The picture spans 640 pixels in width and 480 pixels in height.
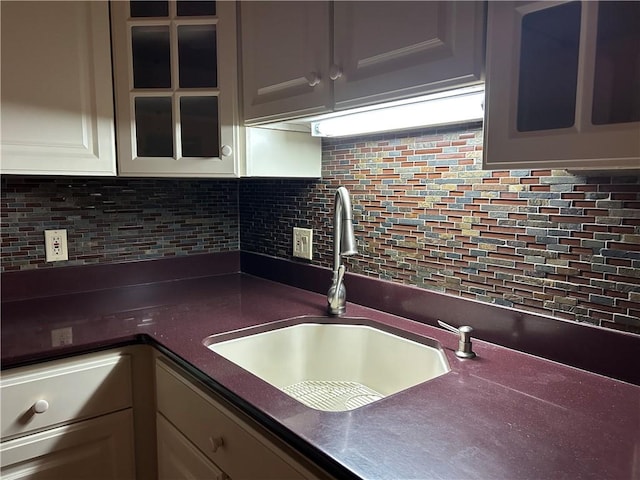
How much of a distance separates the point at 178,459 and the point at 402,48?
3.56 ft

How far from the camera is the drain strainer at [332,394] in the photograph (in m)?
1.18

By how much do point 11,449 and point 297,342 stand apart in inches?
29.1

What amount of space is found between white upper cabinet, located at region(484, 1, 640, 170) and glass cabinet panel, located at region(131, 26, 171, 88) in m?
1.04

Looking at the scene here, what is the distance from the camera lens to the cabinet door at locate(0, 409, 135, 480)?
1109mm

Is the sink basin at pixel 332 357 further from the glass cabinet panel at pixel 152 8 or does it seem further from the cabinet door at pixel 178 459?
the glass cabinet panel at pixel 152 8

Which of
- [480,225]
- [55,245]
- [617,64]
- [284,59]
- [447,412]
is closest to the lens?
[617,64]

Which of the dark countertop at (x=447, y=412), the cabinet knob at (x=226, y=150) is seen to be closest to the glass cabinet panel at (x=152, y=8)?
the cabinet knob at (x=226, y=150)

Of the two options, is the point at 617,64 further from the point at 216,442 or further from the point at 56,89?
the point at 56,89

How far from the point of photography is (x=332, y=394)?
1251 mm

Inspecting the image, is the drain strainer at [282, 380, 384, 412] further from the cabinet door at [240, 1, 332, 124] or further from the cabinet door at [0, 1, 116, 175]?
the cabinet door at [0, 1, 116, 175]

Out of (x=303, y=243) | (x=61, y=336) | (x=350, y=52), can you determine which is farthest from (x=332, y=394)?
(x=350, y=52)

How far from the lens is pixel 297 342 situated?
135cm

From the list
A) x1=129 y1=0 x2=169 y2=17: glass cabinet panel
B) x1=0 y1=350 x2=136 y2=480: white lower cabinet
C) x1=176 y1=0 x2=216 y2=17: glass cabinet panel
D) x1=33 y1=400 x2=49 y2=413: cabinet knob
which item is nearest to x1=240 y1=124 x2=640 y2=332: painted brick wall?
x1=176 y1=0 x2=216 y2=17: glass cabinet panel

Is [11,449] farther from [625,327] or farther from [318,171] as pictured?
[625,327]
